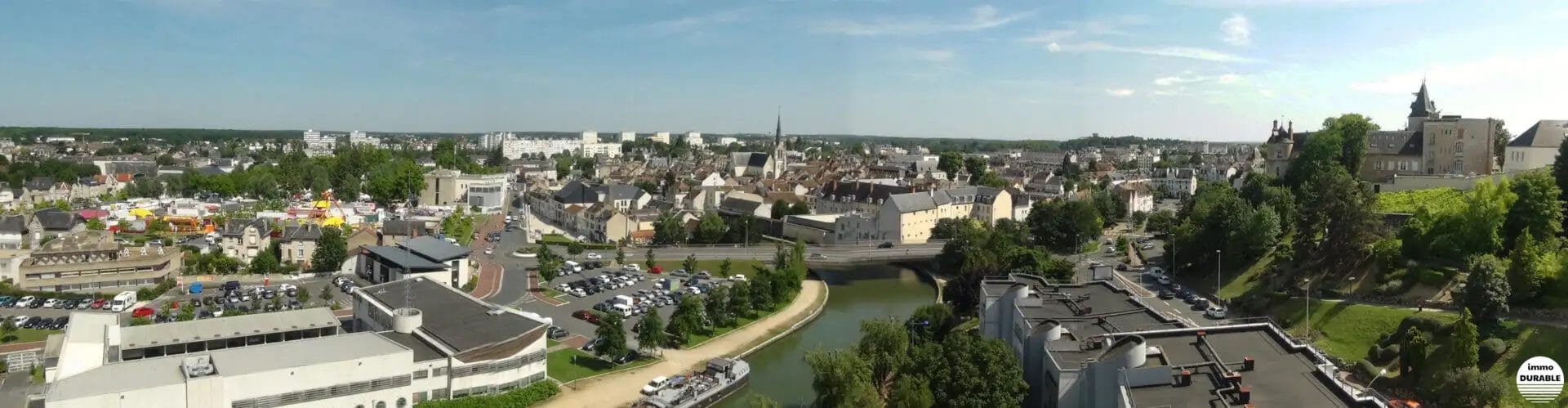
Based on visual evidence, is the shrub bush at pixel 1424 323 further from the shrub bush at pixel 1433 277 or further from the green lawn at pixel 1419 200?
the green lawn at pixel 1419 200

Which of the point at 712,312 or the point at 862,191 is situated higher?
the point at 862,191

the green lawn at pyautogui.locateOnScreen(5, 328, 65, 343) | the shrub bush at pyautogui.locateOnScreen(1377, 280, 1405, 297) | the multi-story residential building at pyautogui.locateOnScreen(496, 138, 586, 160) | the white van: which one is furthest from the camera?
the multi-story residential building at pyautogui.locateOnScreen(496, 138, 586, 160)

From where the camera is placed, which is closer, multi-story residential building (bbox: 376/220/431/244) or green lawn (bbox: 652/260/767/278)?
multi-story residential building (bbox: 376/220/431/244)

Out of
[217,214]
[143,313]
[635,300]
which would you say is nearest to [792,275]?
[635,300]

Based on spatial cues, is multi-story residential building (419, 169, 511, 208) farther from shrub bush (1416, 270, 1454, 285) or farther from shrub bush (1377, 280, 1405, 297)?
shrub bush (1416, 270, 1454, 285)

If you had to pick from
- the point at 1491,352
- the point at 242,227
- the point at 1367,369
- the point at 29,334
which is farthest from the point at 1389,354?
the point at 242,227

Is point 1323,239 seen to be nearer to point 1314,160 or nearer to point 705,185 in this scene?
point 1314,160

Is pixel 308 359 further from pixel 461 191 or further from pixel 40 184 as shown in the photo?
pixel 40 184

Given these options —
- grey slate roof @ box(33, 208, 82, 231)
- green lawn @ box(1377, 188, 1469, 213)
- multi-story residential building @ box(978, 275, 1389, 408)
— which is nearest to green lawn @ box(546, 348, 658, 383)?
multi-story residential building @ box(978, 275, 1389, 408)
